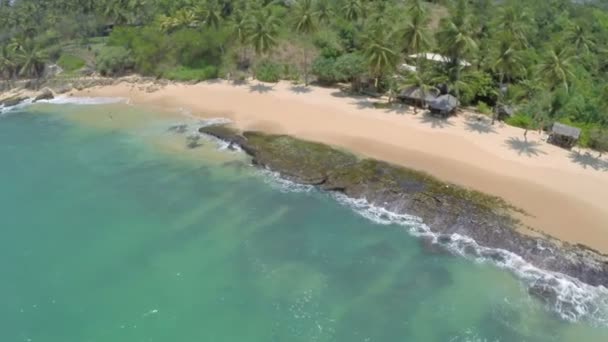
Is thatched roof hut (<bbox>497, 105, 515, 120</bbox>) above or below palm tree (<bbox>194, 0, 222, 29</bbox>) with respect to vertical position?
below

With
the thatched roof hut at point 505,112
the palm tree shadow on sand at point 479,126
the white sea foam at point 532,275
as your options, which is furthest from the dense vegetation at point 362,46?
the white sea foam at point 532,275

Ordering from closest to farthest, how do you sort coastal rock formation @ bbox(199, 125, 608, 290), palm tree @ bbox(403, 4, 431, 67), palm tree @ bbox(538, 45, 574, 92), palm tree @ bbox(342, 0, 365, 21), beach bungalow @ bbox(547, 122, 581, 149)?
coastal rock formation @ bbox(199, 125, 608, 290)
beach bungalow @ bbox(547, 122, 581, 149)
palm tree @ bbox(538, 45, 574, 92)
palm tree @ bbox(403, 4, 431, 67)
palm tree @ bbox(342, 0, 365, 21)

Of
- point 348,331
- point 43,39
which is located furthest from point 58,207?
point 43,39

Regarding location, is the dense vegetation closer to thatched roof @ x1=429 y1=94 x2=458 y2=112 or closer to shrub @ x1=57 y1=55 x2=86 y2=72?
shrub @ x1=57 y1=55 x2=86 y2=72

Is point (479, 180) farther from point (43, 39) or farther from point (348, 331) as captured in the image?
point (43, 39)

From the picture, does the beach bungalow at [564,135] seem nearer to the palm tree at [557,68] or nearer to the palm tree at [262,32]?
the palm tree at [557,68]

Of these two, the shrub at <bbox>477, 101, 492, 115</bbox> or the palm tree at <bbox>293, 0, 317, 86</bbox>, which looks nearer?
the shrub at <bbox>477, 101, 492, 115</bbox>

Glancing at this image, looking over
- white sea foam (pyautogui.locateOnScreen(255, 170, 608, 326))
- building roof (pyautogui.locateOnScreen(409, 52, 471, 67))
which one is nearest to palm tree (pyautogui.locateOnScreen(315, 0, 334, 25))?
building roof (pyautogui.locateOnScreen(409, 52, 471, 67))
